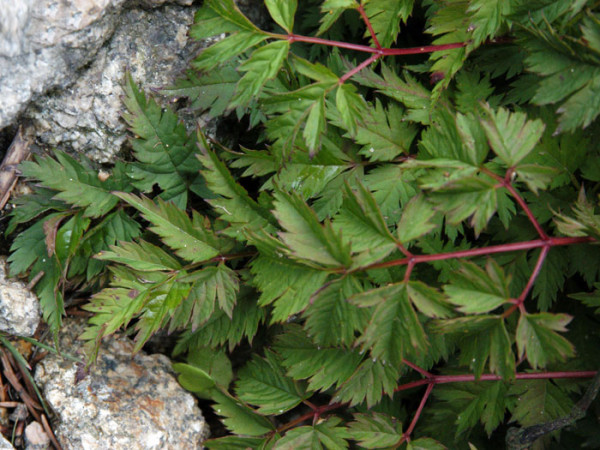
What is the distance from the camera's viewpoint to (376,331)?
5.31ft

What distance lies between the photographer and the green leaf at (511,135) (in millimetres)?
1616

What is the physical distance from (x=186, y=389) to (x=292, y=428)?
1.55 ft

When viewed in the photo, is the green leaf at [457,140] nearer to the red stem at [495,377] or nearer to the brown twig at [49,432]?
the red stem at [495,377]

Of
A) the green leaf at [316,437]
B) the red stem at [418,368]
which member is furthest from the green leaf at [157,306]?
the red stem at [418,368]

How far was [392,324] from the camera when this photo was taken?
1622 millimetres

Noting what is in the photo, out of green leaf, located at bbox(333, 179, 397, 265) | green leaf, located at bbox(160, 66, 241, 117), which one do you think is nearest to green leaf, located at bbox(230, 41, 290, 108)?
green leaf, located at bbox(160, 66, 241, 117)

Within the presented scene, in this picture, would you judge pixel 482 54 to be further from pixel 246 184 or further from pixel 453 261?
pixel 246 184

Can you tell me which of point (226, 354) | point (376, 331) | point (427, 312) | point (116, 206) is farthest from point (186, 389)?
point (427, 312)

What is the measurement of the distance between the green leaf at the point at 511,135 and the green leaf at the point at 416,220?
28 centimetres

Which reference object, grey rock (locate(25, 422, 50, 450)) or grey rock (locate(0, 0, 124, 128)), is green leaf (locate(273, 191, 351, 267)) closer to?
grey rock (locate(0, 0, 124, 128))

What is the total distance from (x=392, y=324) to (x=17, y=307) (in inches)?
56.5

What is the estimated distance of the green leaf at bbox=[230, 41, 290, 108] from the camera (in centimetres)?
176

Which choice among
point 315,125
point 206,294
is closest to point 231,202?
point 206,294

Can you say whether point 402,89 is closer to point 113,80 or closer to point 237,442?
point 113,80
